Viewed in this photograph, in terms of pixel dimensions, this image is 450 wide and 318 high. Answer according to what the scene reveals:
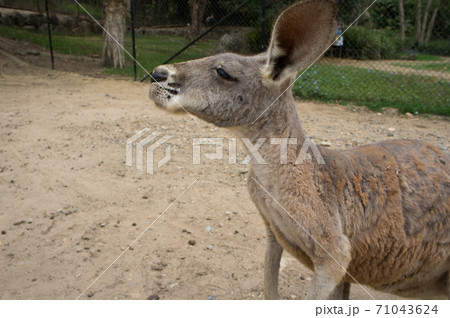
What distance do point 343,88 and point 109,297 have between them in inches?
306

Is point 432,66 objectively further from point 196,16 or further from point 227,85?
point 227,85

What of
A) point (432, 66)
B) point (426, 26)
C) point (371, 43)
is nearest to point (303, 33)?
point (432, 66)

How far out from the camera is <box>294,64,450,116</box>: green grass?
308 inches

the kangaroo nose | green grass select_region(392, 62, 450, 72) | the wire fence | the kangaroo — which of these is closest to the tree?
the wire fence

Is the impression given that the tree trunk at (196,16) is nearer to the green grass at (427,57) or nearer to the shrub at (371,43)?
the shrub at (371,43)

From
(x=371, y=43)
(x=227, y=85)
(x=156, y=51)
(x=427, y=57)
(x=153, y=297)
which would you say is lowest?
(x=153, y=297)

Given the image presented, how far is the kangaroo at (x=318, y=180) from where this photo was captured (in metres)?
1.92

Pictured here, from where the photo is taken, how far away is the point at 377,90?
8.84m

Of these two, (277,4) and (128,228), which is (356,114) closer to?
(277,4)

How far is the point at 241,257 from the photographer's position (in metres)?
3.11

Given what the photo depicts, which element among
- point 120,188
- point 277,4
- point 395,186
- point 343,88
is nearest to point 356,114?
point 343,88

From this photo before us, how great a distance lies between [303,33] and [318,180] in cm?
77

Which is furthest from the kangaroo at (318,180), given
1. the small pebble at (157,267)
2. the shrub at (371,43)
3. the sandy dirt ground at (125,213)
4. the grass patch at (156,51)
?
the shrub at (371,43)

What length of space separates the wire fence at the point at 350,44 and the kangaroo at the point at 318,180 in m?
6.01
